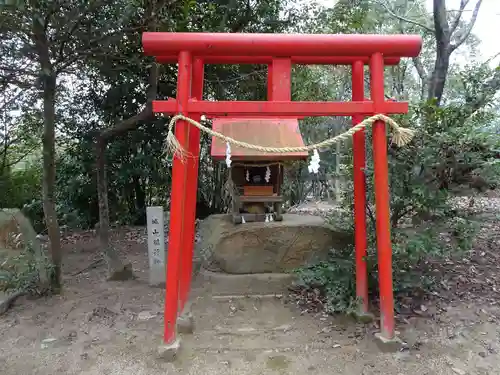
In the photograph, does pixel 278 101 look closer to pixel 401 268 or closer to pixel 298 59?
pixel 298 59

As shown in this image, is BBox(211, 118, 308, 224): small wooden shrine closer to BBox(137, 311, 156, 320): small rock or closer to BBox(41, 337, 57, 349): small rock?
BBox(137, 311, 156, 320): small rock

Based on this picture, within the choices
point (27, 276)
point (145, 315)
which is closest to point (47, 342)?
point (145, 315)

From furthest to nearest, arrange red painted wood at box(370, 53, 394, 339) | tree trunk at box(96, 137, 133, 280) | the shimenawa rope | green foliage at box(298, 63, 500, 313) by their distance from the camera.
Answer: tree trunk at box(96, 137, 133, 280) < green foliage at box(298, 63, 500, 313) < red painted wood at box(370, 53, 394, 339) < the shimenawa rope

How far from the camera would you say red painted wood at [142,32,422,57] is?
2.76m

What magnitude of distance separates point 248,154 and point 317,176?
25.3ft

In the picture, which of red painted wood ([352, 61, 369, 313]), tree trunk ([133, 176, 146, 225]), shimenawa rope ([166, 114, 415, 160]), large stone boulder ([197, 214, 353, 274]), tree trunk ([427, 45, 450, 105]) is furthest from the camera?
tree trunk ([133, 176, 146, 225])

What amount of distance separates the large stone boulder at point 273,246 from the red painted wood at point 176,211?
5.83 feet

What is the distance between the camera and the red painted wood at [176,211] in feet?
9.07

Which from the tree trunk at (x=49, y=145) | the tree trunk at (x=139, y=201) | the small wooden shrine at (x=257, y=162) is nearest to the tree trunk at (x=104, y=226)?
the tree trunk at (x=49, y=145)

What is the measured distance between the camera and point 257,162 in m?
4.57

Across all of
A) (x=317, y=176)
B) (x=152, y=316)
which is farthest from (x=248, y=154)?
(x=317, y=176)

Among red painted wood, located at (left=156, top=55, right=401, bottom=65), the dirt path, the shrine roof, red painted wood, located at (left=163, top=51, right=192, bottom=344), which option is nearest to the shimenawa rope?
red painted wood, located at (left=163, top=51, right=192, bottom=344)

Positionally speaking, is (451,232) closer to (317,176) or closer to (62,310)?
(62,310)

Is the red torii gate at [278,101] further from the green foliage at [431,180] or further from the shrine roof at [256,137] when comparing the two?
the shrine roof at [256,137]
